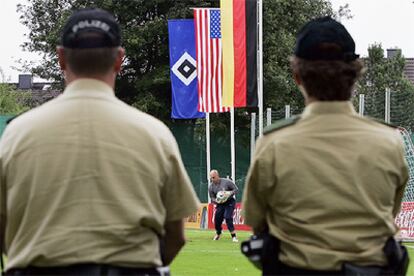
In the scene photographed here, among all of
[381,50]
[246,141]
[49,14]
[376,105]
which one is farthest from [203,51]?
[381,50]

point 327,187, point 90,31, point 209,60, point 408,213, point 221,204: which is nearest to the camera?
point 90,31

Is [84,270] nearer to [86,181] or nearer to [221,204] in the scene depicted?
[86,181]

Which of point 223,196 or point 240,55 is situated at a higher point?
point 240,55

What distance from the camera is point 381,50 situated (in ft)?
229

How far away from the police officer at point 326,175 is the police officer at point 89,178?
1.32 feet

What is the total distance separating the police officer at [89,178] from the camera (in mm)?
4246

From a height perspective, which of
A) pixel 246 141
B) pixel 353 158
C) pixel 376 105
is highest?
pixel 353 158

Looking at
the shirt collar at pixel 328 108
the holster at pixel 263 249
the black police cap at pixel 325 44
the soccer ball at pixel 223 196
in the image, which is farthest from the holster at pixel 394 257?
the soccer ball at pixel 223 196

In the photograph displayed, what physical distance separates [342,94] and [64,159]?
1.30m

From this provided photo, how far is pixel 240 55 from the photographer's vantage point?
30.4 metres

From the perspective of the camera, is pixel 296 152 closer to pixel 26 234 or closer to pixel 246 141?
pixel 26 234

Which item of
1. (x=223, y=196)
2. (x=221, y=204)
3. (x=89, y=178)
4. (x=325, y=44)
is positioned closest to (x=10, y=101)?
(x=221, y=204)

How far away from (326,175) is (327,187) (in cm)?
5

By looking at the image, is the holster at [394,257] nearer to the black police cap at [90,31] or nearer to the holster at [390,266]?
the holster at [390,266]
